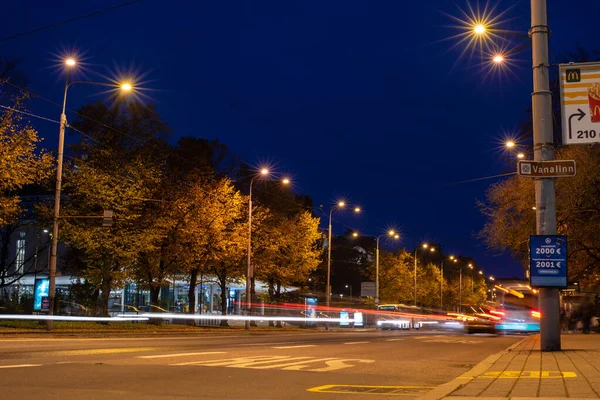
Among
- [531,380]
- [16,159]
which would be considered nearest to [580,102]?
[531,380]

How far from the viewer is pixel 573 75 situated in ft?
46.8

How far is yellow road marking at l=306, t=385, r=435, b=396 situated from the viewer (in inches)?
416

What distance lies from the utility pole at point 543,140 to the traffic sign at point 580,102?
216cm

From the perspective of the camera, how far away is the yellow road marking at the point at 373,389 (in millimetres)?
10560

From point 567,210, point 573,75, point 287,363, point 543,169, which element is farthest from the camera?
point 567,210

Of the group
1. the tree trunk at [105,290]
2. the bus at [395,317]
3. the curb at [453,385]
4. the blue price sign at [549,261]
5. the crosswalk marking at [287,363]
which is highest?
the blue price sign at [549,261]

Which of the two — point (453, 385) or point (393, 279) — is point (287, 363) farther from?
point (393, 279)

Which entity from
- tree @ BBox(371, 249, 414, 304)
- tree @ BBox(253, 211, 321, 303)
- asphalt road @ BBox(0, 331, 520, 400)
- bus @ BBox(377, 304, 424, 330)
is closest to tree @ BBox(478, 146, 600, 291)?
asphalt road @ BBox(0, 331, 520, 400)

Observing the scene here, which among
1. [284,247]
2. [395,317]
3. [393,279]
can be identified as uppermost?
[284,247]

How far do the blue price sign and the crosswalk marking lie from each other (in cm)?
441

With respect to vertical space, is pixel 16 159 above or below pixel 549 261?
above

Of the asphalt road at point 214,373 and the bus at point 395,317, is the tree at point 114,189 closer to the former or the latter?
the asphalt road at point 214,373

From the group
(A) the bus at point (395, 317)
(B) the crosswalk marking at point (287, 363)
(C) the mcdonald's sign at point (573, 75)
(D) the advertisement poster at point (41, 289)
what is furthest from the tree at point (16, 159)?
(A) the bus at point (395, 317)

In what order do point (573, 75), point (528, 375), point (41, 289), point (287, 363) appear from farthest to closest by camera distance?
point (41, 289)
point (287, 363)
point (573, 75)
point (528, 375)
